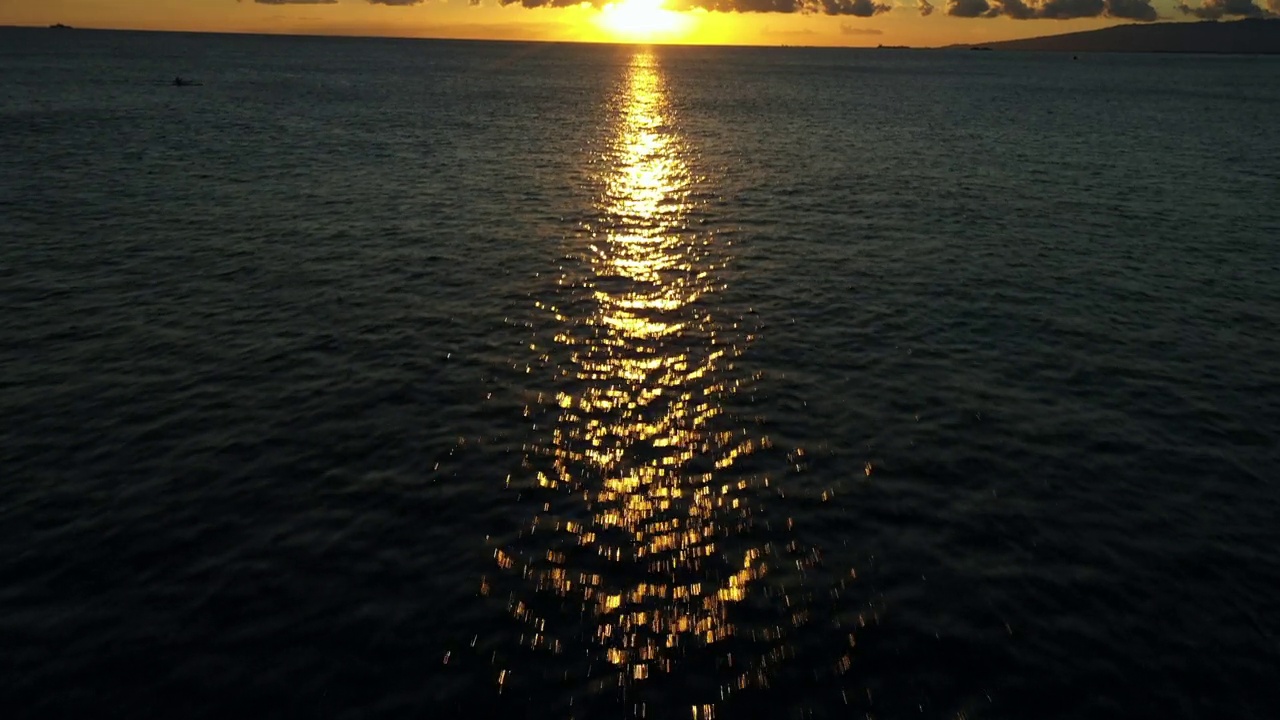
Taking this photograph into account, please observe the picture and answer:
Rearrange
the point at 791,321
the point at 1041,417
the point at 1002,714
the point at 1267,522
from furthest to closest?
1. the point at 791,321
2. the point at 1041,417
3. the point at 1267,522
4. the point at 1002,714

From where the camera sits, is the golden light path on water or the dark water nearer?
the dark water

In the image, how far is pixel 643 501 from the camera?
27.5 m

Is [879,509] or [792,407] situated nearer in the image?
[879,509]

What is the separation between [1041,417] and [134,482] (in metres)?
35.9

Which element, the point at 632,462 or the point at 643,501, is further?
the point at 632,462

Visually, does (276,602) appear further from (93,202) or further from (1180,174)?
(1180,174)

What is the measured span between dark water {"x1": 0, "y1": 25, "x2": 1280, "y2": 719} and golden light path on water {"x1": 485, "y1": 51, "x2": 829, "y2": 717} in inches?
5.5

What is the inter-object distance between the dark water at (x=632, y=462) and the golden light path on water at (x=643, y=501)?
14 cm

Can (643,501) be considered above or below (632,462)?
below

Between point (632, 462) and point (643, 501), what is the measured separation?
8.73 ft

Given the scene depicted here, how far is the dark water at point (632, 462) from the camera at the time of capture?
20500 millimetres

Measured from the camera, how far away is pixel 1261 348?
40.6 metres

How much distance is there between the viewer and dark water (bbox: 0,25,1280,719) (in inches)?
807

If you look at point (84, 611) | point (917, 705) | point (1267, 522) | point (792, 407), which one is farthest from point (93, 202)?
point (1267, 522)
